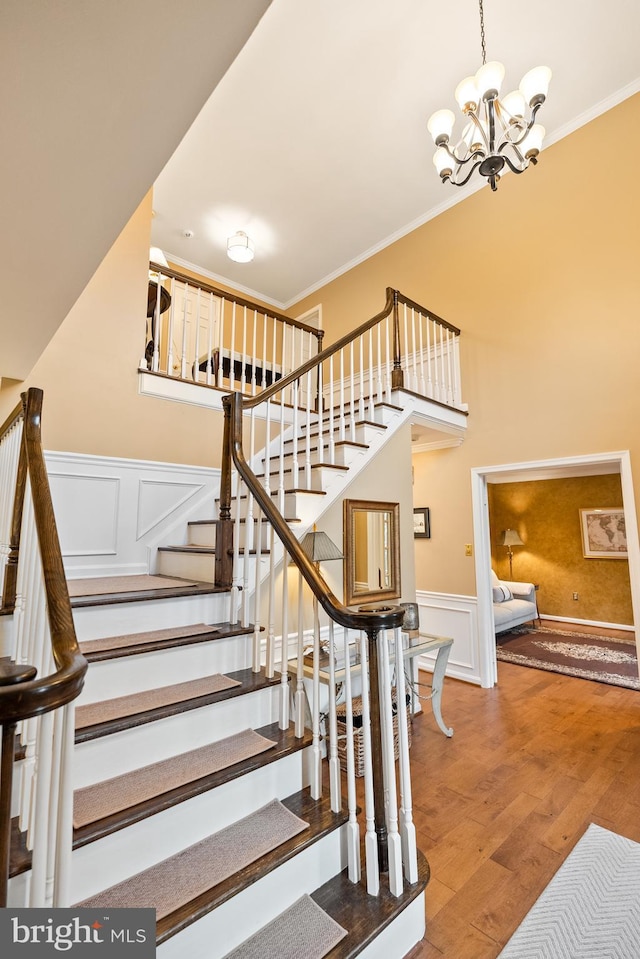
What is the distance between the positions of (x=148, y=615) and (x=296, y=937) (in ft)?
4.48

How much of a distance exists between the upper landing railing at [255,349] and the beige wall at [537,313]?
0.34m

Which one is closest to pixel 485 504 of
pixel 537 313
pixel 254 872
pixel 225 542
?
pixel 537 313

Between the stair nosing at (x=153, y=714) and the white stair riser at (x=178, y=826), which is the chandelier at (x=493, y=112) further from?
the white stair riser at (x=178, y=826)

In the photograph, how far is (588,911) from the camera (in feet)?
5.71

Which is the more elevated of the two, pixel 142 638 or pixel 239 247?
pixel 239 247

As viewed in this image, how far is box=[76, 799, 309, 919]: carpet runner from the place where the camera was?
1.26 m

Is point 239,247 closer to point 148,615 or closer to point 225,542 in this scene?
point 225,542

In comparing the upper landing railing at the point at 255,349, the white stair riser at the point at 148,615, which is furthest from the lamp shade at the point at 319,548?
the upper landing railing at the point at 255,349

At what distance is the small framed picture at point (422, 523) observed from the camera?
4996mm

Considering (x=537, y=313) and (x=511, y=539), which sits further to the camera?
(x=511, y=539)

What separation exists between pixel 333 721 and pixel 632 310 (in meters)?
4.10

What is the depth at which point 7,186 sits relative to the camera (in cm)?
137

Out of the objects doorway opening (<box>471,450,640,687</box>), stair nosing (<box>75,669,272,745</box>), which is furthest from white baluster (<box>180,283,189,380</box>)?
doorway opening (<box>471,450,640,687</box>)

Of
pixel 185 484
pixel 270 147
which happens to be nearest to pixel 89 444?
pixel 185 484
